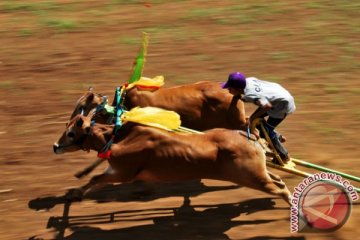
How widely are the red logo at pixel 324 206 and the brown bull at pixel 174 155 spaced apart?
16.7 inches

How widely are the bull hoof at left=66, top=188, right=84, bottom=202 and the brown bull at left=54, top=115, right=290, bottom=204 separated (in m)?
0.02

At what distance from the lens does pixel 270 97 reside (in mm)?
8500

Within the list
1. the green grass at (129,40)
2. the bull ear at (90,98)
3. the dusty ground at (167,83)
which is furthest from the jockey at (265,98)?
the green grass at (129,40)

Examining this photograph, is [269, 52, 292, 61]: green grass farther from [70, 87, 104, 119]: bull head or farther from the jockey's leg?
[70, 87, 104, 119]: bull head

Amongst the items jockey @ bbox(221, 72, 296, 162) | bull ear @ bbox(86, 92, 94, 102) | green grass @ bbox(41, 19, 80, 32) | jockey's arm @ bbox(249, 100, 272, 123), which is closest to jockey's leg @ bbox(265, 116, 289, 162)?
jockey @ bbox(221, 72, 296, 162)

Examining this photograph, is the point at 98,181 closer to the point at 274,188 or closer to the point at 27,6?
the point at 274,188

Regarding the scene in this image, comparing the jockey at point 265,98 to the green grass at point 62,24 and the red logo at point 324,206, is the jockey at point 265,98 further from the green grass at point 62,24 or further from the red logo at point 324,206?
the green grass at point 62,24

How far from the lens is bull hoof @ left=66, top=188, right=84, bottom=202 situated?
8.45 meters

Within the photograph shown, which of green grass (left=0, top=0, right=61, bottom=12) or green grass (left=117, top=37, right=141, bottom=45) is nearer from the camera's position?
green grass (left=117, top=37, right=141, bottom=45)

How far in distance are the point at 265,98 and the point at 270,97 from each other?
0.30 ft

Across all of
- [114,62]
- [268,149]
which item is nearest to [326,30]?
[114,62]

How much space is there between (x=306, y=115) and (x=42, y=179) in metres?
5.03

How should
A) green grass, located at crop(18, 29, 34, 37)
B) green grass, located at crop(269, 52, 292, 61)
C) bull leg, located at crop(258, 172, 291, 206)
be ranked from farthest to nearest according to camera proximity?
green grass, located at crop(18, 29, 34, 37) → green grass, located at crop(269, 52, 292, 61) → bull leg, located at crop(258, 172, 291, 206)

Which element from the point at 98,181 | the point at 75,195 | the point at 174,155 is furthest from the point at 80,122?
the point at 174,155
